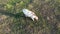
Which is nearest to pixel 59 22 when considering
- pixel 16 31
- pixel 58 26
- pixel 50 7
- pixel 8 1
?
pixel 58 26

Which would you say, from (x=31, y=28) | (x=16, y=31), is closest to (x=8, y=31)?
(x=16, y=31)

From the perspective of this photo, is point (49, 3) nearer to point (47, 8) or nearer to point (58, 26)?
point (47, 8)

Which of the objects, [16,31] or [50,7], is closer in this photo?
[16,31]

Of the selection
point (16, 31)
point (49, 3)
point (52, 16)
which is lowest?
point (16, 31)

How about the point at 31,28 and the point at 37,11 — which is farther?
the point at 37,11

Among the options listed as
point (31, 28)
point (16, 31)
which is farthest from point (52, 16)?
point (16, 31)

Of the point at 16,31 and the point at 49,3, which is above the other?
the point at 49,3

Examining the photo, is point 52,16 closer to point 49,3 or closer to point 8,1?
point 49,3

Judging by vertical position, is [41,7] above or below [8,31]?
above
